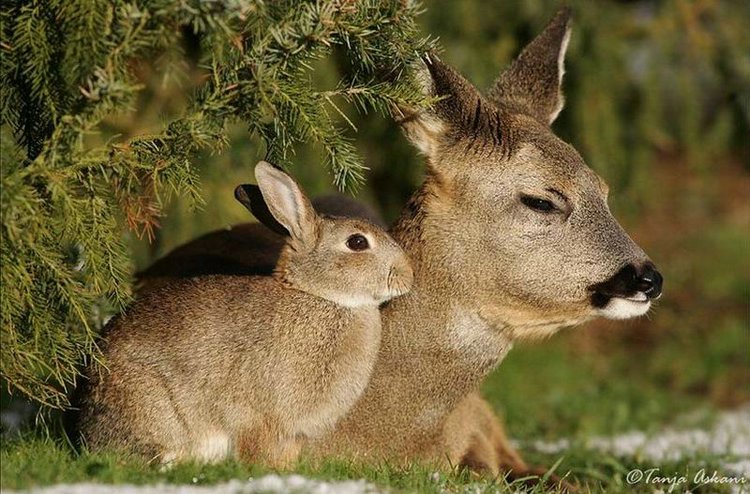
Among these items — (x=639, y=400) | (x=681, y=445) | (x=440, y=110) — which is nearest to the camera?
(x=440, y=110)

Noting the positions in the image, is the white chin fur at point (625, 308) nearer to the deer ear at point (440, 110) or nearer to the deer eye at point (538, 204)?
the deer eye at point (538, 204)

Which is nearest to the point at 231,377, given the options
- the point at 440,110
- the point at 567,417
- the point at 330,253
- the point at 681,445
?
the point at 330,253

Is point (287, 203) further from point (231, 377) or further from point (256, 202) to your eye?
point (231, 377)

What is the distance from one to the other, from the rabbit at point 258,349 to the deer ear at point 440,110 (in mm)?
558

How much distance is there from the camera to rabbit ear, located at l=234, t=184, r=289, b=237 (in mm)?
5613

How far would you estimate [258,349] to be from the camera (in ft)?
17.4

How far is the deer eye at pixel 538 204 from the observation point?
5715 millimetres

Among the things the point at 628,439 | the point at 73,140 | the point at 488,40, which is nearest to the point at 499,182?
the point at 73,140

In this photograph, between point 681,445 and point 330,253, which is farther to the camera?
point 681,445

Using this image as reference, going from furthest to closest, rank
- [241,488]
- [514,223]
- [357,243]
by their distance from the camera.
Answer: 1. [514,223]
2. [357,243]
3. [241,488]

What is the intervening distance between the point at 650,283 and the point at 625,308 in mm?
165

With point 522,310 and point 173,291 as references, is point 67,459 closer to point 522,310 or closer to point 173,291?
point 173,291

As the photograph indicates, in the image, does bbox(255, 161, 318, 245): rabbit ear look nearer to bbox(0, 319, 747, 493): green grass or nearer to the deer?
the deer

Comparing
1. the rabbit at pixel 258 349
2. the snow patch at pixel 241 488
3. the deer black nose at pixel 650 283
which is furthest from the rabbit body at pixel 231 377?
the deer black nose at pixel 650 283
